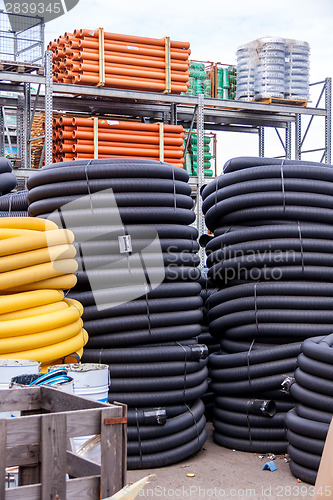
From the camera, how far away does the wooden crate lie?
1973 millimetres

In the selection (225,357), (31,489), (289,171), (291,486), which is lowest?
(291,486)

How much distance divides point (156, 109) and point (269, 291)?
853 cm

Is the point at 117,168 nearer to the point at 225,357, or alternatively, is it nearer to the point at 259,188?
the point at 259,188

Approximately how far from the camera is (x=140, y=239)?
4.47 m

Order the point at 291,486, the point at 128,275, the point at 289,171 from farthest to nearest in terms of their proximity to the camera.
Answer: the point at 289,171 < the point at 128,275 < the point at 291,486

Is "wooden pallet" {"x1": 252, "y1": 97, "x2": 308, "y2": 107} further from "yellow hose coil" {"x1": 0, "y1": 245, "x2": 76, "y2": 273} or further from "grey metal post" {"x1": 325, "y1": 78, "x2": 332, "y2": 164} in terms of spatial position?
"yellow hose coil" {"x1": 0, "y1": 245, "x2": 76, "y2": 273}

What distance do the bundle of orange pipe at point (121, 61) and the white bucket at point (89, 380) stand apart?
26.7ft

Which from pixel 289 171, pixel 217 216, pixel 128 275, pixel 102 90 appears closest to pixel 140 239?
pixel 128 275

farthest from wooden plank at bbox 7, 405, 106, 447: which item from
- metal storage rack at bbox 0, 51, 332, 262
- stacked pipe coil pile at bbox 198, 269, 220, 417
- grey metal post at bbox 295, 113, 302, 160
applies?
grey metal post at bbox 295, 113, 302, 160

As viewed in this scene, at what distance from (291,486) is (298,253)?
1674mm

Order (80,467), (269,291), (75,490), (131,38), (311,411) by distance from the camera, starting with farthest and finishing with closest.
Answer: (131,38) < (269,291) < (311,411) < (80,467) < (75,490)

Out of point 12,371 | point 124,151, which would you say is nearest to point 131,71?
point 124,151

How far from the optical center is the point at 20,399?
8.47ft

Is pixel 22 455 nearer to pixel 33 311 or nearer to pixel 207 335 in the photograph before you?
pixel 33 311
